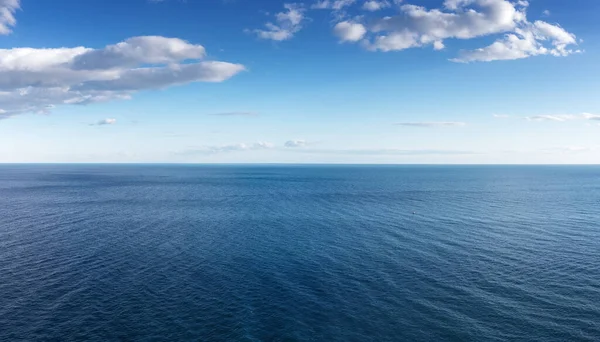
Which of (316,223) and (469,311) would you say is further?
(316,223)

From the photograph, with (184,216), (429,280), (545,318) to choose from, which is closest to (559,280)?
(545,318)

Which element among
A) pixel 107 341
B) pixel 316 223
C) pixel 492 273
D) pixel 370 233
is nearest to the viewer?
pixel 107 341

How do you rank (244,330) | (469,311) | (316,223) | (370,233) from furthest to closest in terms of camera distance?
(316,223), (370,233), (469,311), (244,330)

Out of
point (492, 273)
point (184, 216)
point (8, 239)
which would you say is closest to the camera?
point (492, 273)

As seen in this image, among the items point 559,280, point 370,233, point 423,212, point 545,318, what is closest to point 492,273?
point 559,280

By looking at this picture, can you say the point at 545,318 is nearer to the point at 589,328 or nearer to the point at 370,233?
the point at 589,328

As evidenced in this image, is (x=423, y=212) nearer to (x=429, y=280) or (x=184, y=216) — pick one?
(x=429, y=280)
